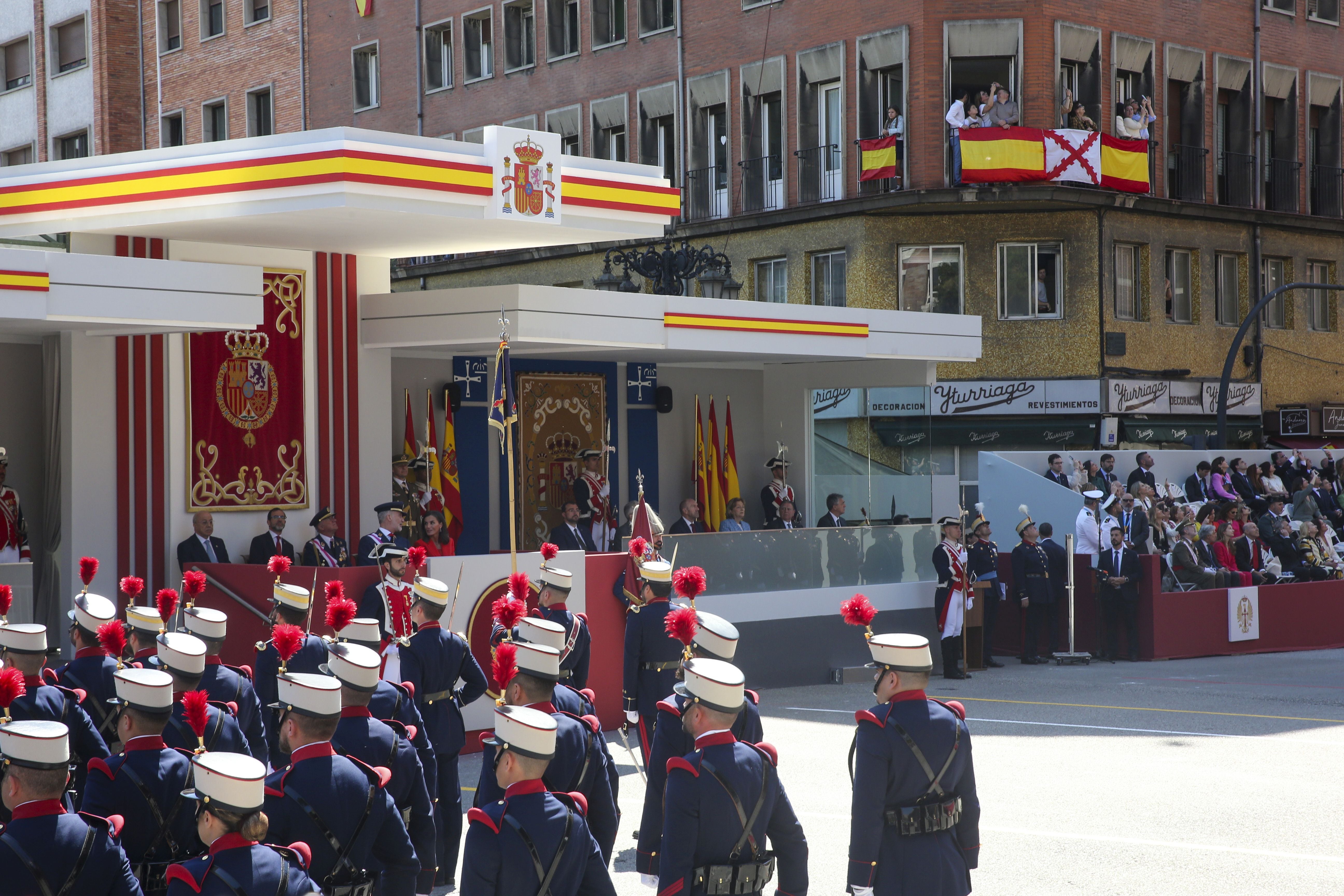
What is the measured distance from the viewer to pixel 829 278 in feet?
99.5

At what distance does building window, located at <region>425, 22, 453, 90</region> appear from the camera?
37094 mm

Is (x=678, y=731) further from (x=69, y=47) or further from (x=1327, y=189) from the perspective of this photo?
(x=69, y=47)

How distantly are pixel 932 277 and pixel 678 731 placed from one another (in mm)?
22944

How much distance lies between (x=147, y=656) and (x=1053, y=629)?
43.3 feet

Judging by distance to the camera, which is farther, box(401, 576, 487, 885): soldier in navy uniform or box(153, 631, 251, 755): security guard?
box(401, 576, 487, 885): soldier in navy uniform

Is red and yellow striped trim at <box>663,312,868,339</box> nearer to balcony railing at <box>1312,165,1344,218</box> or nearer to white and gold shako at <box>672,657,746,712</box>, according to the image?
white and gold shako at <box>672,657,746,712</box>

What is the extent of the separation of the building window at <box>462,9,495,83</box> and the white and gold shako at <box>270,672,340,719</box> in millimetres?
31838

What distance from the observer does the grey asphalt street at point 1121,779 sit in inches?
352

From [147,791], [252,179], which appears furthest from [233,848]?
[252,179]

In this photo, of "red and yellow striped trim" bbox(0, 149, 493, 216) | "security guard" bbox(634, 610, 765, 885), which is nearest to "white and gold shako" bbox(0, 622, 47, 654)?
"security guard" bbox(634, 610, 765, 885)

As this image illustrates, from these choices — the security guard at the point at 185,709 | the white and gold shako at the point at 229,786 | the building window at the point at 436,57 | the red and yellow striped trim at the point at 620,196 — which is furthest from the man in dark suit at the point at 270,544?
the building window at the point at 436,57

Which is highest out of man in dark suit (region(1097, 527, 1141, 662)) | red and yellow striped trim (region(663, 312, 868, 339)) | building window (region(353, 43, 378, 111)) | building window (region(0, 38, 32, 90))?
building window (region(0, 38, 32, 90))

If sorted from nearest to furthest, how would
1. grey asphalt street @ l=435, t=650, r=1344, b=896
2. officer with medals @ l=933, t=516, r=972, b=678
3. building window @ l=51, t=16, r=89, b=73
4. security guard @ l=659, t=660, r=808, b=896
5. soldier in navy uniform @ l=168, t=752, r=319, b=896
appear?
soldier in navy uniform @ l=168, t=752, r=319, b=896 < security guard @ l=659, t=660, r=808, b=896 < grey asphalt street @ l=435, t=650, r=1344, b=896 < officer with medals @ l=933, t=516, r=972, b=678 < building window @ l=51, t=16, r=89, b=73

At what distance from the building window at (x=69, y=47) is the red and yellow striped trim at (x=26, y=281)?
3005 cm
